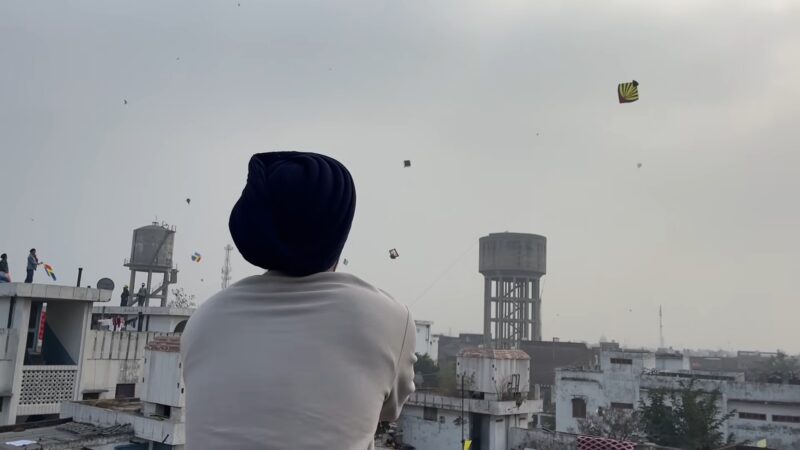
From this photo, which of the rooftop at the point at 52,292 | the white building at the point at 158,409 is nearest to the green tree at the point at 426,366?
the rooftop at the point at 52,292

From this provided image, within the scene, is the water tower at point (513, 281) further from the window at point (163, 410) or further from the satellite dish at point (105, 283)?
the window at point (163, 410)

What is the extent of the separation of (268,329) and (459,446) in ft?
65.2

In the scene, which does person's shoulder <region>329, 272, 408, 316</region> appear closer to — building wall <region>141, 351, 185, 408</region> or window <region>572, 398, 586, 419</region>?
building wall <region>141, 351, 185, 408</region>

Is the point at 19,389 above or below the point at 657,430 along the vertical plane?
above

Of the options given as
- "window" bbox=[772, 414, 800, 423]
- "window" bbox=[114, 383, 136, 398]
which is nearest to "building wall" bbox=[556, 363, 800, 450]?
"window" bbox=[772, 414, 800, 423]

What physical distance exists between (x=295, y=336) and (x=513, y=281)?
5338 centimetres

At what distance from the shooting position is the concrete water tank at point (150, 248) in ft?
131

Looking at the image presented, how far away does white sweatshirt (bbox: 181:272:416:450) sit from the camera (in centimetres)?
138

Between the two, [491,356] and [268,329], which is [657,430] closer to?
[491,356]

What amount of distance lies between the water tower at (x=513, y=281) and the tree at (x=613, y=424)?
2206cm

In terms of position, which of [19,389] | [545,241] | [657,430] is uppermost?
[545,241]

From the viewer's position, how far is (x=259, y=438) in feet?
4.42

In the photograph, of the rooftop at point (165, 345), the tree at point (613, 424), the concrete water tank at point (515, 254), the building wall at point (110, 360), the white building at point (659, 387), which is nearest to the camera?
the rooftop at point (165, 345)

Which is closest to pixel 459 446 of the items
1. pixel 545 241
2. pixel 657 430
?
pixel 657 430
